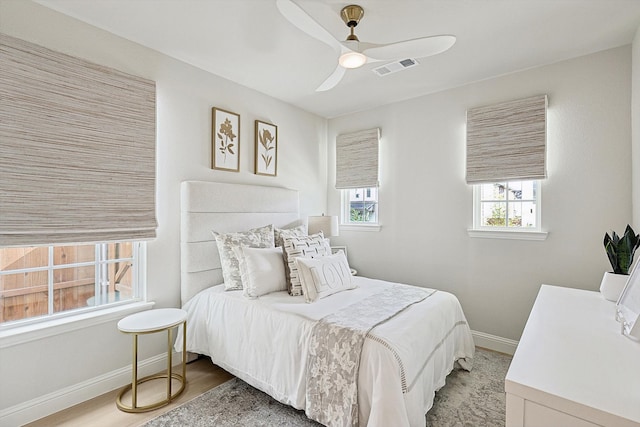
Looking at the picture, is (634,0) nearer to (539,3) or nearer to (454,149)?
(539,3)

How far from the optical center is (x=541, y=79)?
271cm

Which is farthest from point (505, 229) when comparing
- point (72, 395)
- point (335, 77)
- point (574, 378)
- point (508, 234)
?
point (72, 395)

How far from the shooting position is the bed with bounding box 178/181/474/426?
1.61m

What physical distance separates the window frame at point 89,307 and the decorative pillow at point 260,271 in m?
0.77

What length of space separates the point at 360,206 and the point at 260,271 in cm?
196

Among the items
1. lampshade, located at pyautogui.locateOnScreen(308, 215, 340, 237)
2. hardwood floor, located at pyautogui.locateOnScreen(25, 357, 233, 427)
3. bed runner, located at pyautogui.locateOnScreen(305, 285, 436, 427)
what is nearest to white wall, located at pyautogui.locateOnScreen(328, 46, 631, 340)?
lampshade, located at pyautogui.locateOnScreen(308, 215, 340, 237)

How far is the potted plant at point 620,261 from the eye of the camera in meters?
1.77

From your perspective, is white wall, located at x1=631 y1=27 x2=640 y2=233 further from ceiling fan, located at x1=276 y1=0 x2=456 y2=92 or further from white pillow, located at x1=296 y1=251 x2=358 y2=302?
white pillow, located at x1=296 y1=251 x2=358 y2=302

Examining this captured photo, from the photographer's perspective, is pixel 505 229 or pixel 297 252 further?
pixel 505 229

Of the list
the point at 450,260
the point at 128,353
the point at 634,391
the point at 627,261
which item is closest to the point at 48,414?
the point at 128,353

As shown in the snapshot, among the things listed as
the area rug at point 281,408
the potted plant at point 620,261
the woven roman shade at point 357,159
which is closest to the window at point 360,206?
the woven roman shade at point 357,159

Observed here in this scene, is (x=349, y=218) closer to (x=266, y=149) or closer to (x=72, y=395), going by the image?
(x=266, y=149)

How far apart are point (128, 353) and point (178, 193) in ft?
4.33

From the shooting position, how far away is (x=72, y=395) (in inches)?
81.8
